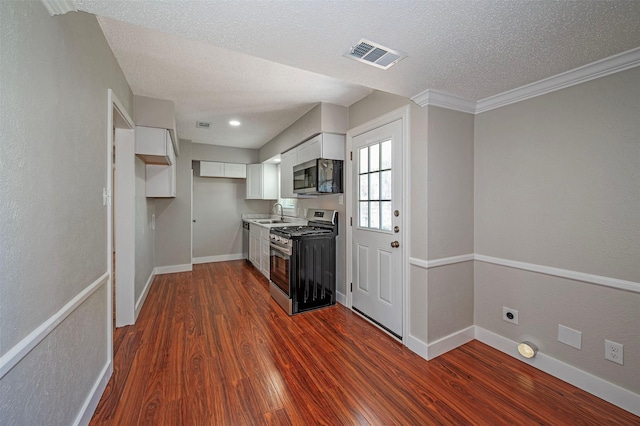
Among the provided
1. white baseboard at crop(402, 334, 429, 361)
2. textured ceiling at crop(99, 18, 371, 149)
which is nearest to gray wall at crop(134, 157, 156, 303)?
textured ceiling at crop(99, 18, 371, 149)

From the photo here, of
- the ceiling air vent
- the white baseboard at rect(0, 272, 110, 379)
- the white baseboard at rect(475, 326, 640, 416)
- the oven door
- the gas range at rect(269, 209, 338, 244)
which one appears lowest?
the white baseboard at rect(475, 326, 640, 416)

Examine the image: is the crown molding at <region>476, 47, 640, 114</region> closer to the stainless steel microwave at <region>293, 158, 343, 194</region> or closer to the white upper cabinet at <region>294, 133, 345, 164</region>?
the white upper cabinet at <region>294, 133, 345, 164</region>

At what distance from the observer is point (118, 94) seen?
2.22 meters

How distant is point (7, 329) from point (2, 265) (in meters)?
0.22

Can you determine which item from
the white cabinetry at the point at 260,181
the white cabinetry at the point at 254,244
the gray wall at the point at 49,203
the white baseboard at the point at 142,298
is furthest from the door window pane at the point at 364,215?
the white cabinetry at the point at 260,181

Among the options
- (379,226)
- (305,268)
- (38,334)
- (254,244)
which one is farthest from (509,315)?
(254,244)

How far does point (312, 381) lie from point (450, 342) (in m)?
1.29

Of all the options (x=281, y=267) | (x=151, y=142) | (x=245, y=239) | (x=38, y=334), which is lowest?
(x=281, y=267)

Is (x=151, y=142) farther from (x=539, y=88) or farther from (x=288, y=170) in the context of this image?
(x=539, y=88)

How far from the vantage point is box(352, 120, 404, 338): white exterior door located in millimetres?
2494

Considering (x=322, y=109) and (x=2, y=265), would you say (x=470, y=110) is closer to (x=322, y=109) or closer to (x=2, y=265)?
(x=322, y=109)

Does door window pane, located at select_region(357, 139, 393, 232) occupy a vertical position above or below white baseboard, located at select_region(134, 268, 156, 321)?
above

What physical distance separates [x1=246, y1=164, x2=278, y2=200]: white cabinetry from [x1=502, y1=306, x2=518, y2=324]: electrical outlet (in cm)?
439

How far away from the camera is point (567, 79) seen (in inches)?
73.2
